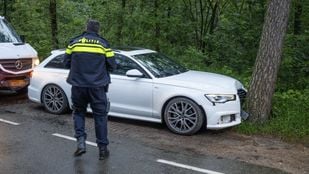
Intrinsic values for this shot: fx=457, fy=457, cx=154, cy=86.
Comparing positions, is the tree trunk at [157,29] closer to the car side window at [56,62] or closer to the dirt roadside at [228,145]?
the car side window at [56,62]

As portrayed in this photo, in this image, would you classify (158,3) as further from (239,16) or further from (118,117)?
(118,117)

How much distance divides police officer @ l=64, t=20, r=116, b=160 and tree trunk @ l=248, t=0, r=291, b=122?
137 inches

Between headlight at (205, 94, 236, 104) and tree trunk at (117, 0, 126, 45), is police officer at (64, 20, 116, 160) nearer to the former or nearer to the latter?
headlight at (205, 94, 236, 104)

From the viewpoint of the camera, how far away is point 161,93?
830 centimetres

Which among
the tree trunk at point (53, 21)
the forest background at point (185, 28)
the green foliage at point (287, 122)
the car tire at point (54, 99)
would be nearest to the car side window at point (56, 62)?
the car tire at point (54, 99)

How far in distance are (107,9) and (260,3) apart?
19.7 feet

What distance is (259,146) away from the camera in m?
7.53

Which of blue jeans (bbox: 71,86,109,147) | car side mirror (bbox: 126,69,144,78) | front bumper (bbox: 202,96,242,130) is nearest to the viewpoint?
blue jeans (bbox: 71,86,109,147)

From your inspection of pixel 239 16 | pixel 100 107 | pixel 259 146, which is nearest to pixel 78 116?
pixel 100 107

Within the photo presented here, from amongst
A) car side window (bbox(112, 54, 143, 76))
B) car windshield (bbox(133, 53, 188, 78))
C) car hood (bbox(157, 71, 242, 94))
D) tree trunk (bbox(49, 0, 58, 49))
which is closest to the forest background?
tree trunk (bbox(49, 0, 58, 49))

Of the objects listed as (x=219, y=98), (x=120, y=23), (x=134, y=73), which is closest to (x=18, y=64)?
(x=134, y=73)

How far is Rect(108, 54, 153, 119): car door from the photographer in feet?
27.7

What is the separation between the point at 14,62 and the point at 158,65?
3.72 metres

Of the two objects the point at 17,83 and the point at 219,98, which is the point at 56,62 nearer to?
the point at 17,83
